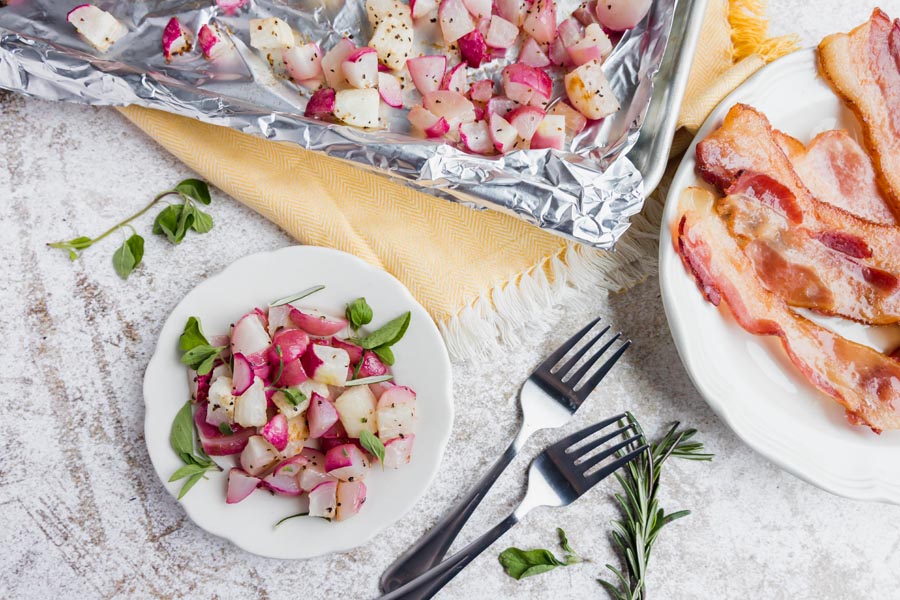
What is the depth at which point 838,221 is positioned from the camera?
1.75 m

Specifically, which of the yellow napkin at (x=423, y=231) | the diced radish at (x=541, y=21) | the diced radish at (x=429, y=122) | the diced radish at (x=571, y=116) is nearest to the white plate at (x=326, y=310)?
the yellow napkin at (x=423, y=231)

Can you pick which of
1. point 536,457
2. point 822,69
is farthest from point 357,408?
point 822,69

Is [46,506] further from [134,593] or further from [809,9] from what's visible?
[809,9]

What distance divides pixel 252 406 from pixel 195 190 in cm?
55

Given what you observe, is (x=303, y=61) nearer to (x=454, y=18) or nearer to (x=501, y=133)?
(x=454, y=18)

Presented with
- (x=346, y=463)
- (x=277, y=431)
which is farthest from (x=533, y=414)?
(x=277, y=431)

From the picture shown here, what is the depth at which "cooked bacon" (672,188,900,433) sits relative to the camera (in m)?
1.68

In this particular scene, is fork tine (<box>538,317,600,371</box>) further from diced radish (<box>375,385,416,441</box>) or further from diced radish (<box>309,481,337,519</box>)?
diced radish (<box>309,481,337,519</box>)

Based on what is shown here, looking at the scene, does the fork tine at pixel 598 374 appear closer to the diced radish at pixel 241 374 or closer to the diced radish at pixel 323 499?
the diced radish at pixel 323 499

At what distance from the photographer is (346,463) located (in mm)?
1595

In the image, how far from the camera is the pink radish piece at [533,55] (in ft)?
5.81

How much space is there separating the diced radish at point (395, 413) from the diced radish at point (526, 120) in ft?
2.06

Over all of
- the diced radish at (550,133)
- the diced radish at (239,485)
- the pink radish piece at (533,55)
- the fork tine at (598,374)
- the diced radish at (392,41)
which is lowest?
the diced radish at (239,485)

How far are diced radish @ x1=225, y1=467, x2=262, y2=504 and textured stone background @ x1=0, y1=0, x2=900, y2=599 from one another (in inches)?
7.9
